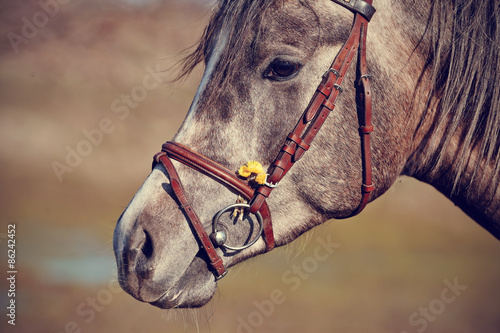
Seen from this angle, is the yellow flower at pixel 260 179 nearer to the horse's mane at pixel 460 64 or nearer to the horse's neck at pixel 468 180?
the horse's mane at pixel 460 64

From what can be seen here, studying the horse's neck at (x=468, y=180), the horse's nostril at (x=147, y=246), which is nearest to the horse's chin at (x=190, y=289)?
the horse's nostril at (x=147, y=246)

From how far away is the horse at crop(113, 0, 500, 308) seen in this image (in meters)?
1.58

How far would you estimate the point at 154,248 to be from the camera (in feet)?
5.08

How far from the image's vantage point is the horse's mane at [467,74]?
163cm

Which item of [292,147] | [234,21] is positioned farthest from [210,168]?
[234,21]

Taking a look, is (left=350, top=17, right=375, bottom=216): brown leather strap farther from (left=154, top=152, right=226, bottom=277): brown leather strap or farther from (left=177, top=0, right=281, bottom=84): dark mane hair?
(left=154, top=152, right=226, bottom=277): brown leather strap

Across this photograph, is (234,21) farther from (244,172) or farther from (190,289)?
(190,289)

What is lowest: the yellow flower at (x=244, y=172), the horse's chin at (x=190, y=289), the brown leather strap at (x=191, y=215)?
the horse's chin at (x=190, y=289)

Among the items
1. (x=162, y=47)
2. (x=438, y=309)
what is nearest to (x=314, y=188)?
(x=438, y=309)

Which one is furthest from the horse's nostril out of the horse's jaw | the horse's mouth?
the horse's mouth

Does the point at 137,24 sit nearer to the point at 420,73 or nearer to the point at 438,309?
the point at 438,309

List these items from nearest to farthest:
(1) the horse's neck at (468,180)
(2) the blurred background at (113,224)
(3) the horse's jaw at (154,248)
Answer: (3) the horse's jaw at (154,248) → (1) the horse's neck at (468,180) → (2) the blurred background at (113,224)

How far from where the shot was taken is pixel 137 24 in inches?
450

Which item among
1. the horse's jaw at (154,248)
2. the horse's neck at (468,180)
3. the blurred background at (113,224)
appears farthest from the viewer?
the blurred background at (113,224)
